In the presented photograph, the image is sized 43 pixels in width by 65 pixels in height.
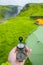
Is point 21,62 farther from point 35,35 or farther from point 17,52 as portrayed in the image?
point 35,35

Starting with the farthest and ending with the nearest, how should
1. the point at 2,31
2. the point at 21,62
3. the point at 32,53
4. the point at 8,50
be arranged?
the point at 2,31 → the point at 8,50 → the point at 32,53 → the point at 21,62

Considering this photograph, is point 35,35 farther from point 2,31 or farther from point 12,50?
point 2,31

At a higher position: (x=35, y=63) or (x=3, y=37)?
(x=3, y=37)

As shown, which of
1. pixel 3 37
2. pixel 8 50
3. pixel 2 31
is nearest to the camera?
pixel 8 50

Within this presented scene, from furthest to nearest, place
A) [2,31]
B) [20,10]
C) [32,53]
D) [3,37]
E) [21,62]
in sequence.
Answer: [20,10], [2,31], [3,37], [32,53], [21,62]

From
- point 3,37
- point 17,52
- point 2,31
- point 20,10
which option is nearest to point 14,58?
point 17,52

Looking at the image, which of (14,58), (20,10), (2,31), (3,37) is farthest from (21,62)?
(20,10)

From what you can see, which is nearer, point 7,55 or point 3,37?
point 7,55

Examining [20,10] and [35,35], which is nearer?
[35,35]

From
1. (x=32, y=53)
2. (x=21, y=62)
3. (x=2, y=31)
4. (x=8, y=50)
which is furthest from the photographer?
(x=2, y=31)
